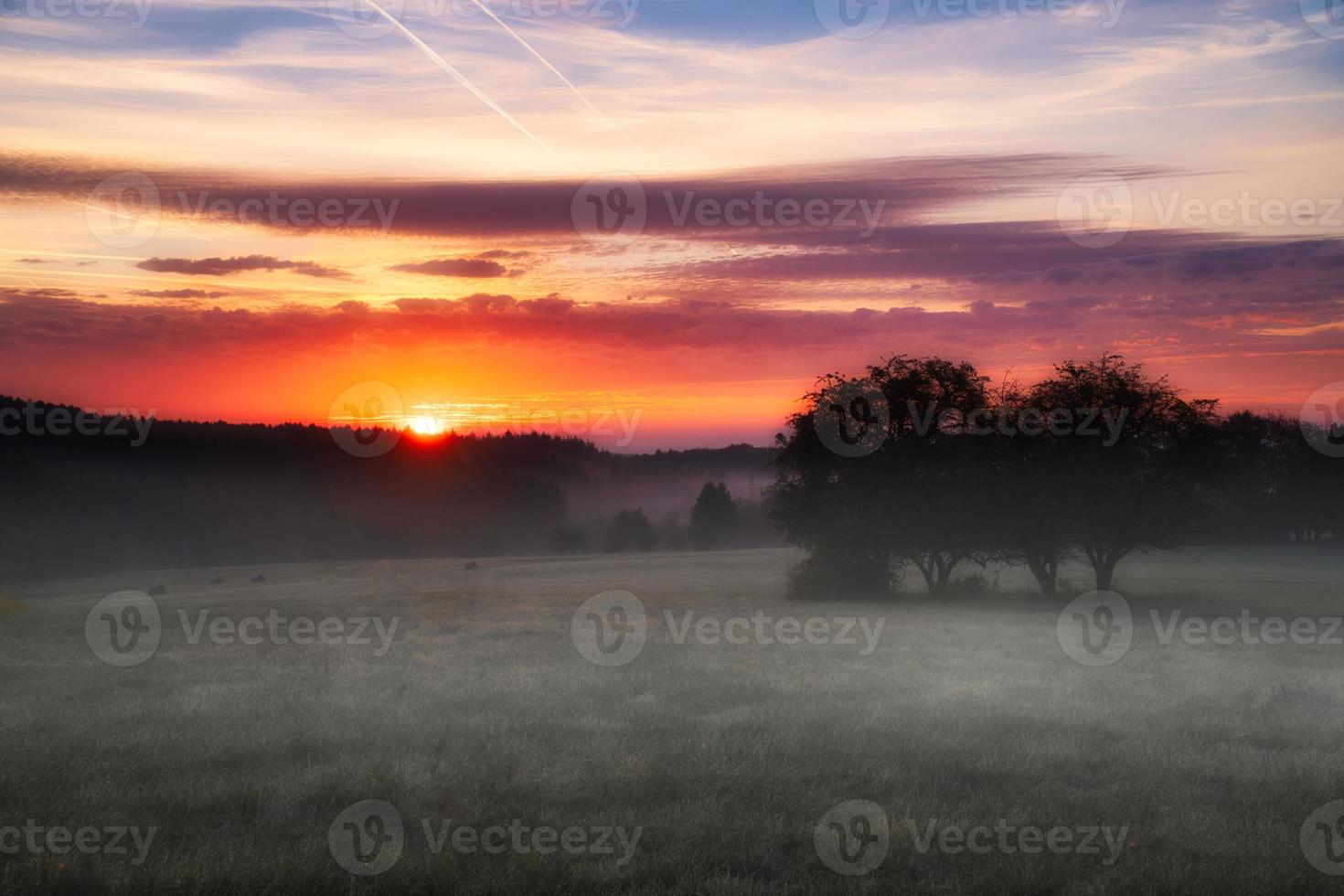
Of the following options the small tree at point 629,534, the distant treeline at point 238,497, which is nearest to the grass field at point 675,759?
the distant treeline at point 238,497

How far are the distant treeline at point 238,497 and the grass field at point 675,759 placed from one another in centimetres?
8534

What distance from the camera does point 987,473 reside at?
47.2 m

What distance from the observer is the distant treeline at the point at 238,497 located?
108 meters

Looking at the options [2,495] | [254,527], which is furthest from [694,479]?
[2,495]

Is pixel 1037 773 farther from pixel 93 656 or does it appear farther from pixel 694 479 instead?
pixel 694 479

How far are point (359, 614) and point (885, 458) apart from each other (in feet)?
82.2

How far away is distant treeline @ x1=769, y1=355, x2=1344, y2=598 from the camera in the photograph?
45531 millimetres

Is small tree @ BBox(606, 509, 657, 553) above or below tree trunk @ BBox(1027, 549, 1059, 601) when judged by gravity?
below

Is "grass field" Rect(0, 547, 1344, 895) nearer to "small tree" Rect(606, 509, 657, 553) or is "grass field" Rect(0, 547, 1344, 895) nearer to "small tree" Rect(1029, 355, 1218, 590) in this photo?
"small tree" Rect(1029, 355, 1218, 590)

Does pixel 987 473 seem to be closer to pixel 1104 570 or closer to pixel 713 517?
pixel 1104 570

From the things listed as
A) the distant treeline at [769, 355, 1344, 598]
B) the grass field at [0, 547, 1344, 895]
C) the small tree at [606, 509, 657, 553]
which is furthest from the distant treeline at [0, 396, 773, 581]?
the grass field at [0, 547, 1344, 895]

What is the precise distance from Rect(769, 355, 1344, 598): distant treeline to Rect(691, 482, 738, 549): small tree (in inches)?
3150

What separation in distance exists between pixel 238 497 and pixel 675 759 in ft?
434

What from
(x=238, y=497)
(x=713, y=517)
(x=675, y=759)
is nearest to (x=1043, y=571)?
(x=675, y=759)
